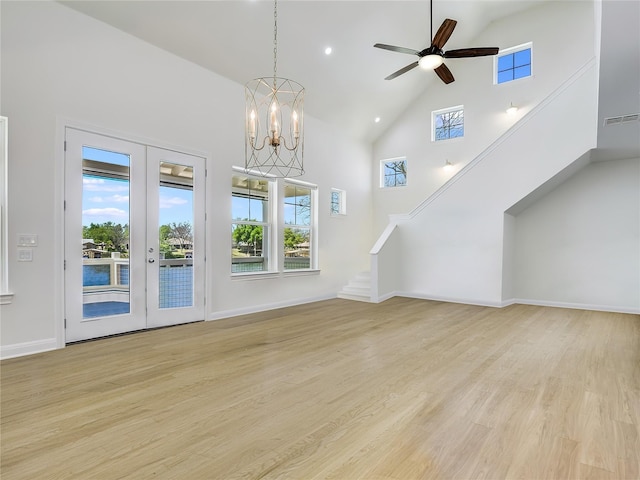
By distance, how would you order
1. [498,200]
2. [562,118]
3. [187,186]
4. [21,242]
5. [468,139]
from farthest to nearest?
[468,139]
[498,200]
[562,118]
[187,186]
[21,242]

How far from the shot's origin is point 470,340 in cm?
415

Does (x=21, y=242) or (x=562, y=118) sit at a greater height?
(x=562, y=118)

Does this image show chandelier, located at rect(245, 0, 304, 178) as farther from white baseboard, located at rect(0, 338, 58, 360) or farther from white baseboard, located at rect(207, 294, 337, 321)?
white baseboard, located at rect(0, 338, 58, 360)

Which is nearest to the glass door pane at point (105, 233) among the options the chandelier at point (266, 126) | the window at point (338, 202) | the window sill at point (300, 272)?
the chandelier at point (266, 126)

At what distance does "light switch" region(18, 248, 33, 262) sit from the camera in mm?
3561

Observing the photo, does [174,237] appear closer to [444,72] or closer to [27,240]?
[27,240]

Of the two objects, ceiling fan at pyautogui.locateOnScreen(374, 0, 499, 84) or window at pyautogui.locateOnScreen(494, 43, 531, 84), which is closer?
ceiling fan at pyautogui.locateOnScreen(374, 0, 499, 84)

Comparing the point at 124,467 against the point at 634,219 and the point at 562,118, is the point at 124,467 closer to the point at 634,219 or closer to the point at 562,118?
the point at 562,118

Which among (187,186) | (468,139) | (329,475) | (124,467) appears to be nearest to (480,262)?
(468,139)

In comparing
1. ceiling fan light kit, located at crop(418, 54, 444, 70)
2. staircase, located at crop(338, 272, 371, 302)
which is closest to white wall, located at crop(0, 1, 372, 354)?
staircase, located at crop(338, 272, 371, 302)

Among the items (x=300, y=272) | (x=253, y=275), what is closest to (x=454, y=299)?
(x=300, y=272)

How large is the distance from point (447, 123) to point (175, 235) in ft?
21.3

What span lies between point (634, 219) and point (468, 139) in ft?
10.9

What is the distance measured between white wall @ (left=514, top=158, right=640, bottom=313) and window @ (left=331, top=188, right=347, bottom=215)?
11.5 feet
